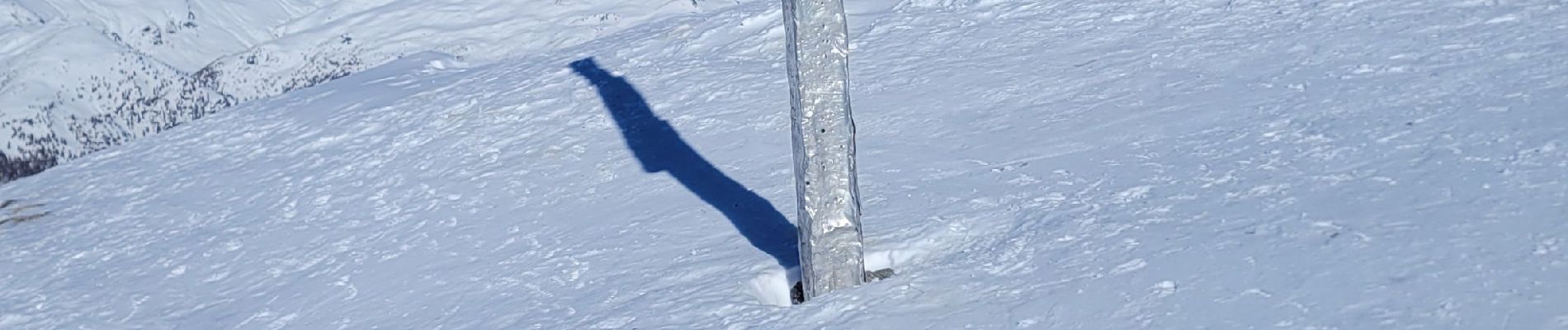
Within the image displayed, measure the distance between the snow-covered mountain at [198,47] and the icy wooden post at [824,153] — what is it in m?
6.23

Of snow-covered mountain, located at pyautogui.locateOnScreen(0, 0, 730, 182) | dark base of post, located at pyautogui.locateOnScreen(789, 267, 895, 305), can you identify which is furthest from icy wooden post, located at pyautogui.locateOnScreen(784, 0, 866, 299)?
snow-covered mountain, located at pyautogui.locateOnScreen(0, 0, 730, 182)

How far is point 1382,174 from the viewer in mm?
6324

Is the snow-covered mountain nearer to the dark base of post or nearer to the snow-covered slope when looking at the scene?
the snow-covered slope

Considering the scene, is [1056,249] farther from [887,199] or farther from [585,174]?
[585,174]

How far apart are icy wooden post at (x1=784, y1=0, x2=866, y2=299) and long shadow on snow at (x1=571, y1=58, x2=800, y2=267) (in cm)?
52

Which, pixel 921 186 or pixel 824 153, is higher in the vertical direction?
pixel 824 153

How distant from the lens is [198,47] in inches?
562

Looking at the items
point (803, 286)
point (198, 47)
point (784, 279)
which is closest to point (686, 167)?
point (784, 279)

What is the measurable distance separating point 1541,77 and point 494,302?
472 centimetres

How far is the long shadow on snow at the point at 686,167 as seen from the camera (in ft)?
23.7

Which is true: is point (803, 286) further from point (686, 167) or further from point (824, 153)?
point (686, 167)

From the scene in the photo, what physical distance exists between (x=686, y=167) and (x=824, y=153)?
2.51m

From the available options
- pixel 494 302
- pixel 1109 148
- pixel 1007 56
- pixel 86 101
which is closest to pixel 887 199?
pixel 1109 148

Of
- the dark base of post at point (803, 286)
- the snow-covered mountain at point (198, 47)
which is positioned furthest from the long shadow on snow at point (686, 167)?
the snow-covered mountain at point (198, 47)
